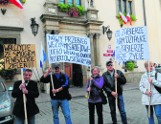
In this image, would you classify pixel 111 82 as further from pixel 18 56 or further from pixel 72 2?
pixel 72 2

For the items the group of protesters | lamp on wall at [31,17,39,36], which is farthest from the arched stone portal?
the group of protesters

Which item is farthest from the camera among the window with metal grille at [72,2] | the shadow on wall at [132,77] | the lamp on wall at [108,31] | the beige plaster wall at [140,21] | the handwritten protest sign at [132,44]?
the shadow on wall at [132,77]

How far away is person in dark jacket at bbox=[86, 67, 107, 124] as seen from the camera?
6.81m

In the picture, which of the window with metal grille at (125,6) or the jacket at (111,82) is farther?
the window with metal grille at (125,6)

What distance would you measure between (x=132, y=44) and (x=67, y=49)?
1901mm

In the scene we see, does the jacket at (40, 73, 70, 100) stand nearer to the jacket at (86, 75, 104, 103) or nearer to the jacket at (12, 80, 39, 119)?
the jacket at (86, 75, 104, 103)

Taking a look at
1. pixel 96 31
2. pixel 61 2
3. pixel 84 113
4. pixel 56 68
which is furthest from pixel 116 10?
pixel 56 68

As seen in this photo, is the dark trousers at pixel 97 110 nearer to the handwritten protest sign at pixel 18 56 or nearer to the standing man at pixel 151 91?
the standing man at pixel 151 91

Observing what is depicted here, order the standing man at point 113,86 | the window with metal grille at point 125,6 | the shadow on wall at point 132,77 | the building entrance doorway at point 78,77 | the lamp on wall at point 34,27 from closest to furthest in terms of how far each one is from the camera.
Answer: the standing man at point 113,86 < the lamp on wall at point 34,27 < the building entrance doorway at point 78,77 < the shadow on wall at point 132,77 < the window with metal grille at point 125,6

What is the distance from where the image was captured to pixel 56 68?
667 cm

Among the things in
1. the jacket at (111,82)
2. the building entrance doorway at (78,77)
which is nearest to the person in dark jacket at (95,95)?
the jacket at (111,82)

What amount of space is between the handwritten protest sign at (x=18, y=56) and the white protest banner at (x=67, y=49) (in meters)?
0.78

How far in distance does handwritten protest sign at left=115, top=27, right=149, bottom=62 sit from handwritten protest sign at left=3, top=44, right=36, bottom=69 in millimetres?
2711

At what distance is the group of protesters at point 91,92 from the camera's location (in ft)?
18.5
